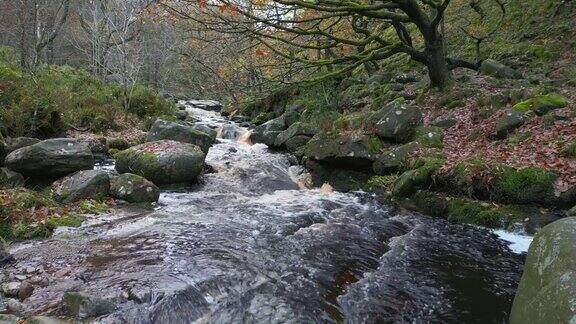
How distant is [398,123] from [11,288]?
8540 millimetres

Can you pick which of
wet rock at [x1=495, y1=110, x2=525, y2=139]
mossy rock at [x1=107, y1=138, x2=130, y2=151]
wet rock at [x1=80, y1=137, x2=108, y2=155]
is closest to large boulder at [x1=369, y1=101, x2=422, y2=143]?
wet rock at [x1=495, y1=110, x2=525, y2=139]

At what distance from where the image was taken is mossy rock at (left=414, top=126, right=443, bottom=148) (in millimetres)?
9495

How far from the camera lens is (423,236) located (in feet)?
22.2

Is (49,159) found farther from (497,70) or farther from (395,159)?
(497,70)

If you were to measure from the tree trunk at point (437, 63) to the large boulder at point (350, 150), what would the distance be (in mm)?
3295

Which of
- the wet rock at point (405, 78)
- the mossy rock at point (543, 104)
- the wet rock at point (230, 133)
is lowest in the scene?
the wet rock at point (230, 133)

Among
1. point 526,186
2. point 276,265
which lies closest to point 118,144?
point 276,265

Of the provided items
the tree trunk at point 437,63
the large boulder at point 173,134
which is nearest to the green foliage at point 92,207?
the large boulder at point 173,134

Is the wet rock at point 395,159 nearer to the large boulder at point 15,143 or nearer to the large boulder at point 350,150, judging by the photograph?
the large boulder at point 350,150

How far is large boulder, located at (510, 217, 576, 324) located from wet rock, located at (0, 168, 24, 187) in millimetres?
7898

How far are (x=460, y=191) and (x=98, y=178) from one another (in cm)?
681

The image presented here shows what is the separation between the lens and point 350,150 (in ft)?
33.1

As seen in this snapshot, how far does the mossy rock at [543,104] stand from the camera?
29.0ft

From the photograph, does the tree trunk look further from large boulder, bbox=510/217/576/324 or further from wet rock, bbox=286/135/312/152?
large boulder, bbox=510/217/576/324
